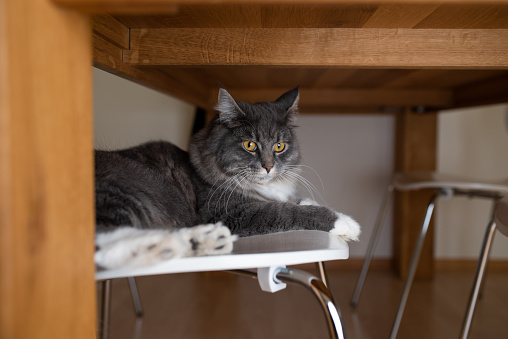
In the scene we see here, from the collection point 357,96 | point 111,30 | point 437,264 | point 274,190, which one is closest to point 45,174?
point 111,30

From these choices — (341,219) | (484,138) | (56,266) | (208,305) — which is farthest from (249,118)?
(484,138)

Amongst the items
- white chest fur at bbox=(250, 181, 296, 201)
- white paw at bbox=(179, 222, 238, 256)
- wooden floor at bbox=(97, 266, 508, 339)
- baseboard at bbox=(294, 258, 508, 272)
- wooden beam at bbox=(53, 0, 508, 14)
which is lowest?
wooden floor at bbox=(97, 266, 508, 339)

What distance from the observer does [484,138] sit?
2893 mm

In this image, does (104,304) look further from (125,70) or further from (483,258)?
(483,258)

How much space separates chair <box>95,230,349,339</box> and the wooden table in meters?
0.13

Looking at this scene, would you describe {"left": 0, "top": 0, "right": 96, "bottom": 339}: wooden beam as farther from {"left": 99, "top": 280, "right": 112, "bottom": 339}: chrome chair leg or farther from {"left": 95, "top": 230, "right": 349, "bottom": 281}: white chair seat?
{"left": 99, "top": 280, "right": 112, "bottom": 339}: chrome chair leg

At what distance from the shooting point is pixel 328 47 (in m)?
1.03

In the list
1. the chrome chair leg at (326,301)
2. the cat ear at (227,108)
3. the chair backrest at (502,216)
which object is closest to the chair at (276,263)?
the chrome chair leg at (326,301)

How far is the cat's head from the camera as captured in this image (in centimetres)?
121

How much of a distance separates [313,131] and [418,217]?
0.87 meters

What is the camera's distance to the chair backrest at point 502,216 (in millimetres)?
1178

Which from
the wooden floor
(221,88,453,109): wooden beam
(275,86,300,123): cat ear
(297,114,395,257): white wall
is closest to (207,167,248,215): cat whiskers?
(275,86,300,123): cat ear

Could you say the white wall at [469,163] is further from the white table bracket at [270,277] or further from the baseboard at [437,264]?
the white table bracket at [270,277]

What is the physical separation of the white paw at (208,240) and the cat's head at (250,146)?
44 centimetres
